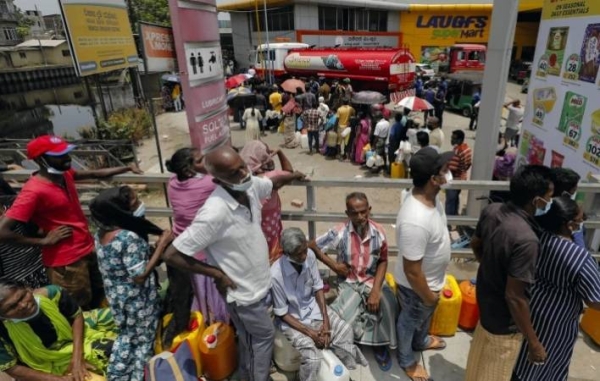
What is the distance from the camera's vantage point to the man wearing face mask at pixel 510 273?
1872 mm

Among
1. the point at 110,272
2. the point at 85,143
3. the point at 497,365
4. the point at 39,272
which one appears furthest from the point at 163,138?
the point at 497,365

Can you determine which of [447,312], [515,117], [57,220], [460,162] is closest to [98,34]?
[57,220]

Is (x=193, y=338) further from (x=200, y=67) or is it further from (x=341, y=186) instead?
(x=200, y=67)

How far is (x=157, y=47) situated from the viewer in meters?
3.54

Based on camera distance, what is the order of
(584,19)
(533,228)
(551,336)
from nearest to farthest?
(533,228), (551,336), (584,19)

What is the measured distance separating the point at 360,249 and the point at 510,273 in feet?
3.68

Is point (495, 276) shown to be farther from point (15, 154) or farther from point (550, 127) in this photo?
point (15, 154)

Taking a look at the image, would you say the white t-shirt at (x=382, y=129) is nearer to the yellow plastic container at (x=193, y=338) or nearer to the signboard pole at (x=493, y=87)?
the signboard pole at (x=493, y=87)

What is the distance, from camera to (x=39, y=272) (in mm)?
3010

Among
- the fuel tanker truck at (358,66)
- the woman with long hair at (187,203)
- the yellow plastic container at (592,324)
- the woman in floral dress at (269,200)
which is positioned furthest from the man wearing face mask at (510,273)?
the fuel tanker truck at (358,66)

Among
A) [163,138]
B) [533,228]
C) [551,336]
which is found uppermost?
[533,228]

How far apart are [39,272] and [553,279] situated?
3675 mm

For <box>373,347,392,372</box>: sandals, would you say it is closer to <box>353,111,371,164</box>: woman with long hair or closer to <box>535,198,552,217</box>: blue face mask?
<box>535,198,552,217</box>: blue face mask

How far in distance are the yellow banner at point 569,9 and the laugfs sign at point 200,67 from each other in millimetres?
4379
